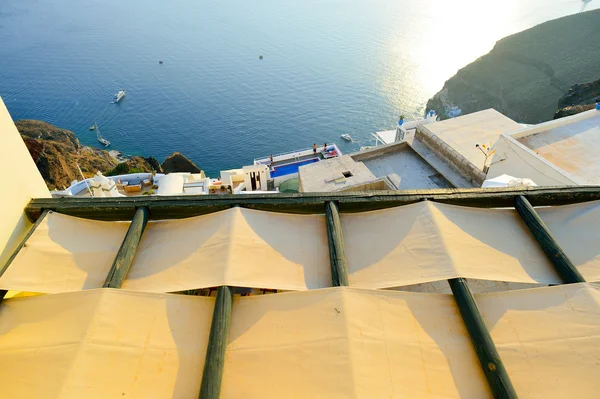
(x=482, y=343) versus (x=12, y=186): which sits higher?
(x=12, y=186)

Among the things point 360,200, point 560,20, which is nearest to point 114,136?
point 360,200

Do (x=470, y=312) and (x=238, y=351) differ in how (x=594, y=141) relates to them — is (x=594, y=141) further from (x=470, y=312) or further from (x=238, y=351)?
(x=238, y=351)

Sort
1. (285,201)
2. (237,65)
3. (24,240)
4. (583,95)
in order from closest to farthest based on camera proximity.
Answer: (24,240) → (285,201) → (583,95) → (237,65)

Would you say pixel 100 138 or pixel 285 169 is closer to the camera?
Result: pixel 285 169

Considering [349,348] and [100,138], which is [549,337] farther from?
[100,138]

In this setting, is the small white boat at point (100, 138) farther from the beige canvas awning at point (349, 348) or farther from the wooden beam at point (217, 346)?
the beige canvas awning at point (349, 348)

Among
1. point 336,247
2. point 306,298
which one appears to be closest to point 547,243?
point 336,247
